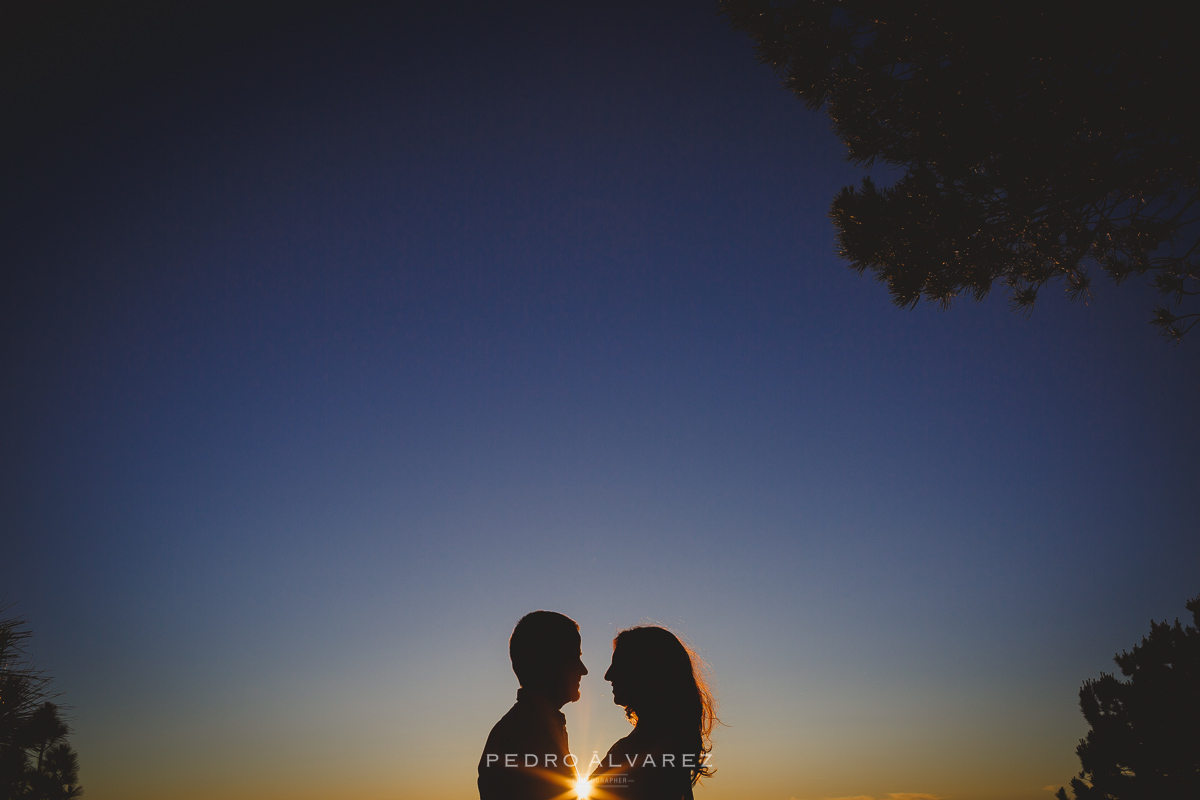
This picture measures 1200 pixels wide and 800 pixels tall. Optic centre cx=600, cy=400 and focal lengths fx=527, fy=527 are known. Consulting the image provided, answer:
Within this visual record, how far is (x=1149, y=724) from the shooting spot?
37.4 ft

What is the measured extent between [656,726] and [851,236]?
483 centimetres

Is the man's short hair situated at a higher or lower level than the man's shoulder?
higher

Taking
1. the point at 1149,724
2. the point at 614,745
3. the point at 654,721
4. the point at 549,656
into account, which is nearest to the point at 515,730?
the point at 549,656

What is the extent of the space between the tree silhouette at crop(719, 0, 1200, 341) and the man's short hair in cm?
461

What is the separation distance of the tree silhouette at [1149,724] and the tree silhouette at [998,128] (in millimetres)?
10581

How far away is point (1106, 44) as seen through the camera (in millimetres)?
4156

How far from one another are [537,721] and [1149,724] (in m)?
16.2

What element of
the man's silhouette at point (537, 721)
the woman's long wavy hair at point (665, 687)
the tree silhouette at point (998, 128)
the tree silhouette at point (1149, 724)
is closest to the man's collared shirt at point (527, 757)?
the man's silhouette at point (537, 721)

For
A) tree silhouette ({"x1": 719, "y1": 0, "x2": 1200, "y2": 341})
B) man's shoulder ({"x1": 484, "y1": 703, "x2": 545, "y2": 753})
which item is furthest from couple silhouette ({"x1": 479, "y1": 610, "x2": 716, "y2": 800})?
tree silhouette ({"x1": 719, "y1": 0, "x2": 1200, "y2": 341})

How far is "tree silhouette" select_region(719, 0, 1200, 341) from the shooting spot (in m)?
4.17

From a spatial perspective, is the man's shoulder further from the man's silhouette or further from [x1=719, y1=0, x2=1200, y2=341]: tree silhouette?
[x1=719, y1=0, x2=1200, y2=341]: tree silhouette

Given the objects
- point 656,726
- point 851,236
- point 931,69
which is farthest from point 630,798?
point 931,69

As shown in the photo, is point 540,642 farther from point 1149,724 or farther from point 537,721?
point 1149,724

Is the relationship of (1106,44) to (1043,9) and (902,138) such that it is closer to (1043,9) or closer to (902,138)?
(1043,9)
